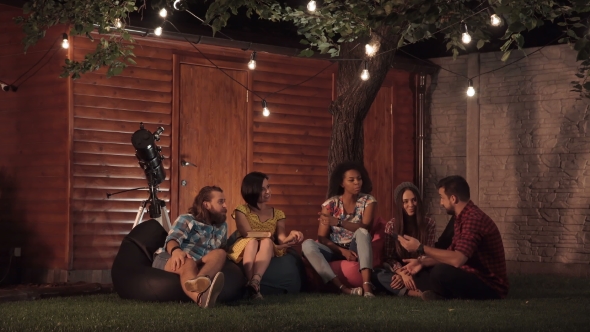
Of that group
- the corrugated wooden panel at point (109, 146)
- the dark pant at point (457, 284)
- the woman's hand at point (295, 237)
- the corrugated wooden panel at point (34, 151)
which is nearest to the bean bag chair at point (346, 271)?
the woman's hand at point (295, 237)

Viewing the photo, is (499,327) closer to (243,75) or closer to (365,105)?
(365,105)

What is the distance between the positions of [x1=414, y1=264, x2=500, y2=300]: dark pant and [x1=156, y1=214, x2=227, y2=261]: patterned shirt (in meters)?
1.86

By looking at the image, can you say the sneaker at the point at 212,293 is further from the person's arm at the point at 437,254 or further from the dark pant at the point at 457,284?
the dark pant at the point at 457,284

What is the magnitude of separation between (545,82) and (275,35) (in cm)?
364

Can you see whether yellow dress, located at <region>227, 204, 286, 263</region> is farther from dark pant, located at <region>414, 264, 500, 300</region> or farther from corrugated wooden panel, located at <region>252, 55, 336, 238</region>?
corrugated wooden panel, located at <region>252, 55, 336, 238</region>

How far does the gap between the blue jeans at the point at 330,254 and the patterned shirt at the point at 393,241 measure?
350 millimetres

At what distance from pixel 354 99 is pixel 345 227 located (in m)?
1.72

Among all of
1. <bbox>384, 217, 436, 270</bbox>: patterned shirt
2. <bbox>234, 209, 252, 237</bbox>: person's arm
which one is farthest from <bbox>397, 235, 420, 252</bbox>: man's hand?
<bbox>234, 209, 252, 237</bbox>: person's arm

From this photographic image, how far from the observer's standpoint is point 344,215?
9.05 meters

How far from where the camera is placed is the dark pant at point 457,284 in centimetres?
771

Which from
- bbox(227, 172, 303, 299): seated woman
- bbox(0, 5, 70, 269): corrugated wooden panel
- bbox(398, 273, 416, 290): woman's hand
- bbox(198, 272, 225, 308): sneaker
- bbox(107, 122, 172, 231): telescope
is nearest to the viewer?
bbox(198, 272, 225, 308): sneaker

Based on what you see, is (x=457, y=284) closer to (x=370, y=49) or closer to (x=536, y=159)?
(x=370, y=49)

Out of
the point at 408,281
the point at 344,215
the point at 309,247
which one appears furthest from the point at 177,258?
the point at 344,215

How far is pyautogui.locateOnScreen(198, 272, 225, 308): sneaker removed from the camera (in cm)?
689
